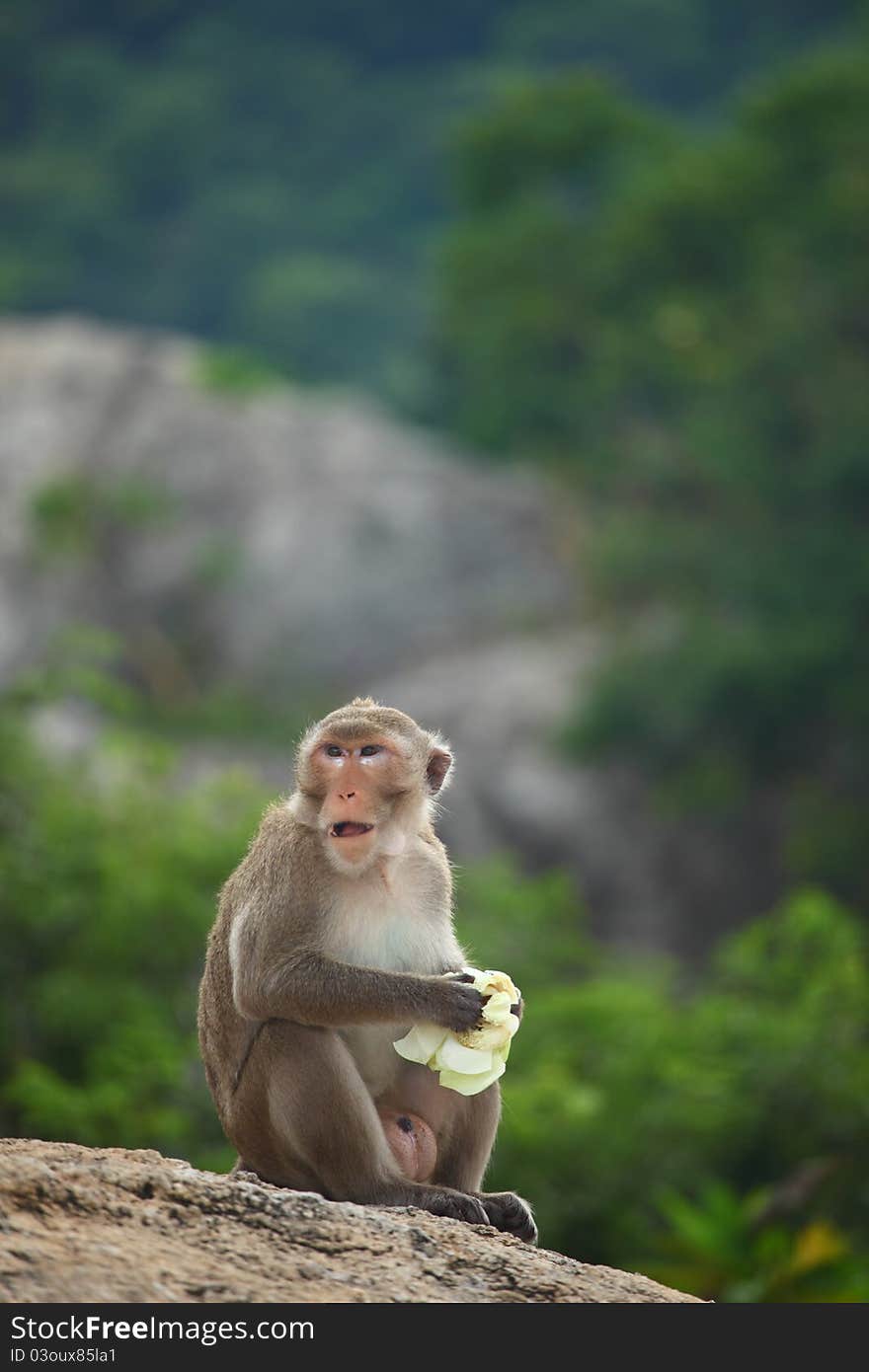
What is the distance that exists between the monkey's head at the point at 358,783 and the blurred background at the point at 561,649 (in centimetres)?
594

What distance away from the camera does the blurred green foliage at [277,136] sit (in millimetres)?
44344

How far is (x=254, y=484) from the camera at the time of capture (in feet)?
88.8

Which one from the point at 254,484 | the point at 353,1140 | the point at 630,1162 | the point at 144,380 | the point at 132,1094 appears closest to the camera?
the point at 353,1140

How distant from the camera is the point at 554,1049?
43.4ft

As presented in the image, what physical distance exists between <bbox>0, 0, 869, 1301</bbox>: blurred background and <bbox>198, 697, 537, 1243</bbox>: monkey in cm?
569

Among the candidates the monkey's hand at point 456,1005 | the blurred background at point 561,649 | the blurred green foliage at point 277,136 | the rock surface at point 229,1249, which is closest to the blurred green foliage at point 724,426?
the blurred background at point 561,649

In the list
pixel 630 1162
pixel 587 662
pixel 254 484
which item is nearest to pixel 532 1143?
pixel 630 1162

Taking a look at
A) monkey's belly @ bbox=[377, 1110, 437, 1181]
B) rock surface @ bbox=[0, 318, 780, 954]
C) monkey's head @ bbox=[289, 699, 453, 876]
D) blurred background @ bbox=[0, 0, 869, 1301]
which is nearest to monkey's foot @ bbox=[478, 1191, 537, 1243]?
monkey's belly @ bbox=[377, 1110, 437, 1181]

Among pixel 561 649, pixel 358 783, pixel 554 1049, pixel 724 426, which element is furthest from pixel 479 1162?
pixel 561 649

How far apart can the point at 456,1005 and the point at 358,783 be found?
60cm

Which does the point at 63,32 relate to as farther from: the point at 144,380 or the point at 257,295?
the point at 144,380

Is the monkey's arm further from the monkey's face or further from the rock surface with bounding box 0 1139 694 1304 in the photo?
the rock surface with bounding box 0 1139 694 1304

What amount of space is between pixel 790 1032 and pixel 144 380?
18.3 metres

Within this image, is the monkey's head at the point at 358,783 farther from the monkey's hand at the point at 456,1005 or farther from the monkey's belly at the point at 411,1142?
the monkey's belly at the point at 411,1142
